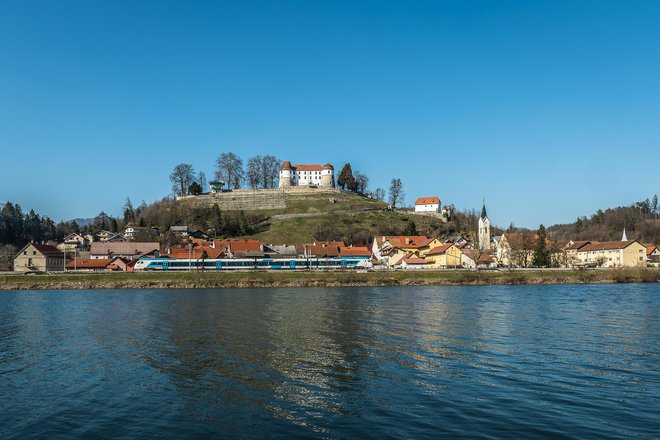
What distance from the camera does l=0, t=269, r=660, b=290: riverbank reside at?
234 ft

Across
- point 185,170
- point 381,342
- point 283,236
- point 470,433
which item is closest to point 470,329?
point 381,342

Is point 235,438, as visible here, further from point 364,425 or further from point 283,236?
point 283,236

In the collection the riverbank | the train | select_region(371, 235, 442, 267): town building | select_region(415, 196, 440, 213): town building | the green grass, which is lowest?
the riverbank

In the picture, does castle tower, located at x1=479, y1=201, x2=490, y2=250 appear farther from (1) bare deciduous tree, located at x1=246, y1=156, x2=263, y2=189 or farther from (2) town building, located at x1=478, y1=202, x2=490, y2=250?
(1) bare deciduous tree, located at x1=246, y1=156, x2=263, y2=189

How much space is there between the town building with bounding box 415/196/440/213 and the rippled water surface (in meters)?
119

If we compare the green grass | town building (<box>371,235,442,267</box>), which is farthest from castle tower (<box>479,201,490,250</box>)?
town building (<box>371,235,442,267</box>)

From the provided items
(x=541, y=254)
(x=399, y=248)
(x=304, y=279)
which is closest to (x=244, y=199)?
(x=399, y=248)

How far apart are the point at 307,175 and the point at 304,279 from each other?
341 ft

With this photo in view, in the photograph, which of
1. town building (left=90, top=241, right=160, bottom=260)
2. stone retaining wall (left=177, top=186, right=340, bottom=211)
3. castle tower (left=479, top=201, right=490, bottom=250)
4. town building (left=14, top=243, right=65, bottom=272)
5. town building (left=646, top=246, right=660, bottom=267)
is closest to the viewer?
town building (left=14, top=243, right=65, bottom=272)

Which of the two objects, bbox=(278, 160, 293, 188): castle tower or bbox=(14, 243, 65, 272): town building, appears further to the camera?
bbox=(278, 160, 293, 188): castle tower

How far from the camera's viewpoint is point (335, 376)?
1850 centimetres

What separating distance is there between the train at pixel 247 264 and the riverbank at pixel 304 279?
10646 millimetres

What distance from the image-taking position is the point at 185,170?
519ft

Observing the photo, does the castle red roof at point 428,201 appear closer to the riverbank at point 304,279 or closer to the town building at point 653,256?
the town building at point 653,256
